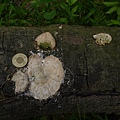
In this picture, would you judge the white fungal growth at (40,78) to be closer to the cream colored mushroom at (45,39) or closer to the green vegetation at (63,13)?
the cream colored mushroom at (45,39)

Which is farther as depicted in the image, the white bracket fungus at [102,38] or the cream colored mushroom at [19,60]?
the white bracket fungus at [102,38]

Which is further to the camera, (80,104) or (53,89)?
(80,104)

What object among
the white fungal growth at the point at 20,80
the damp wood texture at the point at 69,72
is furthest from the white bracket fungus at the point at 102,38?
the white fungal growth at the point at 20,80

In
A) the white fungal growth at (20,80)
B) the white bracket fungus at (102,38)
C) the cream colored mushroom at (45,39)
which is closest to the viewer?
the white fungal growth at (20,80)

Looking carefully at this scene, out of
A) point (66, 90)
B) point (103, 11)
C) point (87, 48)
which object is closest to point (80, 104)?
point (66, 90)

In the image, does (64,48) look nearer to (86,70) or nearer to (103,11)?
(86,70)

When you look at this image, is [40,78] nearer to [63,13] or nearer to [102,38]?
[102,38]
